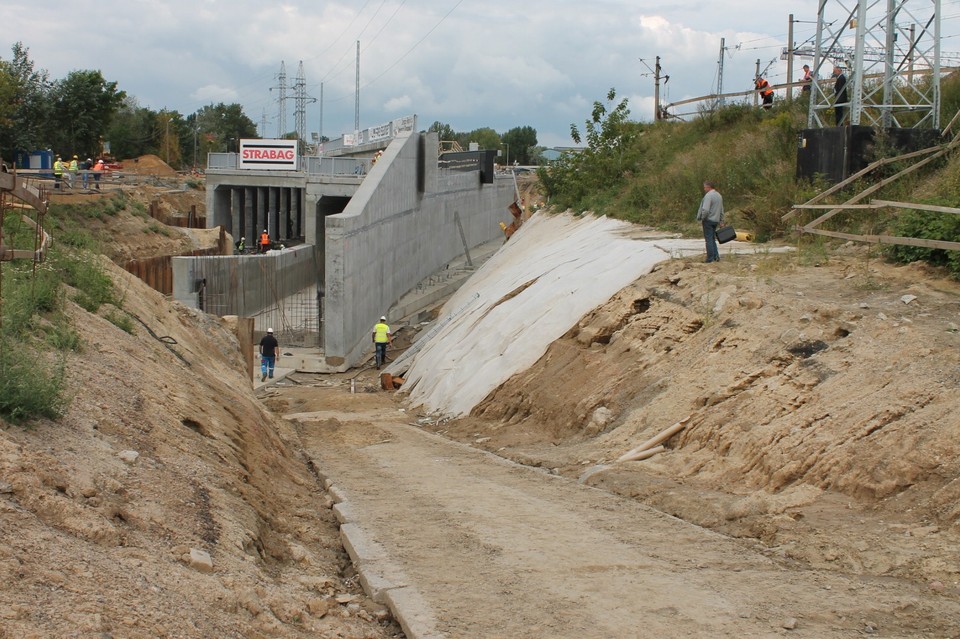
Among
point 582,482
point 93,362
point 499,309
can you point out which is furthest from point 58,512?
point 499,309

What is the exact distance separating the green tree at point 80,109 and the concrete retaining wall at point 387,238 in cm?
3870

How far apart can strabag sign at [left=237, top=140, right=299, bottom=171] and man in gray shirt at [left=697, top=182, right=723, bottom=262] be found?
1337 inches

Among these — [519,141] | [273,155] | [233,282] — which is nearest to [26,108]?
[273,155]

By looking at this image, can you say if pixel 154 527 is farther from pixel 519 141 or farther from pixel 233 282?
pixel 519 141

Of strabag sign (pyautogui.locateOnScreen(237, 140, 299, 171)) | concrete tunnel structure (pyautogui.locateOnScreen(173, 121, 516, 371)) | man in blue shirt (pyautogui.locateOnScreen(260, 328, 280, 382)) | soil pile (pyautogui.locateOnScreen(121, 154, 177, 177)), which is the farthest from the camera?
soil pile (pyautogui.locateOnScreen(121, 154, 177, 177))

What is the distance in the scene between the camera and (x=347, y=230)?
26.8m

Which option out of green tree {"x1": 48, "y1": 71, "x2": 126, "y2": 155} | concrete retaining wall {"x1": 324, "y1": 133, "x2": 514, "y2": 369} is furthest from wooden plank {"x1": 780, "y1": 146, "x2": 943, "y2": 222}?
green tree {"x1": 48, "y1": 71, "x2": 126, "y2": 155}

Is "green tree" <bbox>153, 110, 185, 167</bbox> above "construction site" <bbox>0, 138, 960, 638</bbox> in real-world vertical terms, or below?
above

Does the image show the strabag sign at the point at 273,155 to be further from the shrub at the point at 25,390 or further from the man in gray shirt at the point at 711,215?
the shrub at the point at 25,390

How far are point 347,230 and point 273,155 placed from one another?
872 inches

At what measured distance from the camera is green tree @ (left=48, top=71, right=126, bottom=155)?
73.2m

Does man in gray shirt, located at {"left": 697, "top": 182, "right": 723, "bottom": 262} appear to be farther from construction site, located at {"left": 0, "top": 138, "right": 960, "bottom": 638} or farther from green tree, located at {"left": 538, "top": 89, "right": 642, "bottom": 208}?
green tree, located at {"left": 538, "top": 89, "right": 642, "bottom": 208}

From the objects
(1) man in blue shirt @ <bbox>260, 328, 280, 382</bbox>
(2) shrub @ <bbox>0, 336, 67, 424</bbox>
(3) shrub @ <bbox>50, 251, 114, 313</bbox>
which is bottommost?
(1) man in blue shirt @ <bbox>260, 328, 280, 382</bbox>

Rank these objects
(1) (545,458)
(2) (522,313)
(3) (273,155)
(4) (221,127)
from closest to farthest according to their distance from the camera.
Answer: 1. (1) (545,458)
2. (2) (522,313)
3. (3) (273,155)
4. (4) (221,127)
